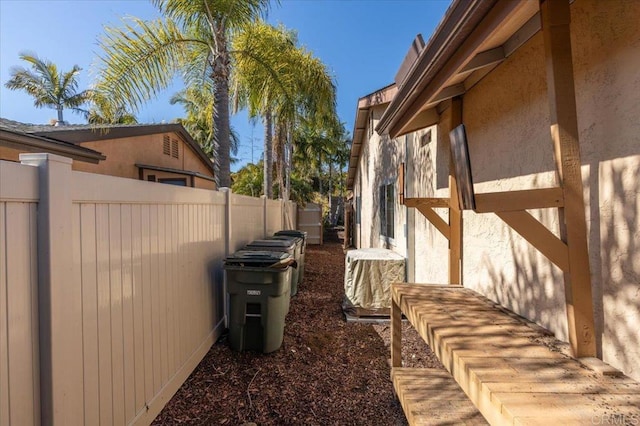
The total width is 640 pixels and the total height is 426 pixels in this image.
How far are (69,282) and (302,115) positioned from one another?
36.8ft

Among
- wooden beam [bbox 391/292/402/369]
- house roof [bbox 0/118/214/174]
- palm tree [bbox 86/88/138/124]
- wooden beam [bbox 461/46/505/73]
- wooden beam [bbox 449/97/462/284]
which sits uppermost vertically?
house roof [bbox 0/118/214/174]

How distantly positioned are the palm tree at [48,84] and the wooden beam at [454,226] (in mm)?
28538

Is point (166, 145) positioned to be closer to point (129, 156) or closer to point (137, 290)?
point (129, 156)

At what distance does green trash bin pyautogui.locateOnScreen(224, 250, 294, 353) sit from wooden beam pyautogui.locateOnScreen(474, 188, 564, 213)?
8.98ft

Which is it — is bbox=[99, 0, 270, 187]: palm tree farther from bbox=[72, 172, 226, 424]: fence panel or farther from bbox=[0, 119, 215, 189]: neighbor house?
bbox=[72, 172, 226, 424]: fence panel

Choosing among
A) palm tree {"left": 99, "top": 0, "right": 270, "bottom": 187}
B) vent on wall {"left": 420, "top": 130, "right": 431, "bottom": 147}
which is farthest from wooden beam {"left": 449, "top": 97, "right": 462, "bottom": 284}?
palm tree {"left": 99, "top": 0, "right": 270, "bottom": 187}

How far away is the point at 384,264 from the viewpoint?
5.45 meters

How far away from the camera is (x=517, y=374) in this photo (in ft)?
5.12

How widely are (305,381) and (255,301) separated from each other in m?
1.11

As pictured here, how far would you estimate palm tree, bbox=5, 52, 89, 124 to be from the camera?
2430 centimetres

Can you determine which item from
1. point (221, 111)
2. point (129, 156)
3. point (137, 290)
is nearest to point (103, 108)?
point (221, 111)

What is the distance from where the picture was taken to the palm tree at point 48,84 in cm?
2430

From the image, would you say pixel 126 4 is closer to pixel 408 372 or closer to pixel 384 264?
pixel 384 264

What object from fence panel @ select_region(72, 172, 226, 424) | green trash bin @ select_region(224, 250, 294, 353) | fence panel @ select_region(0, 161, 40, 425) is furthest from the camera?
green trash bin @ select_region(224, 250, 294, 353)
